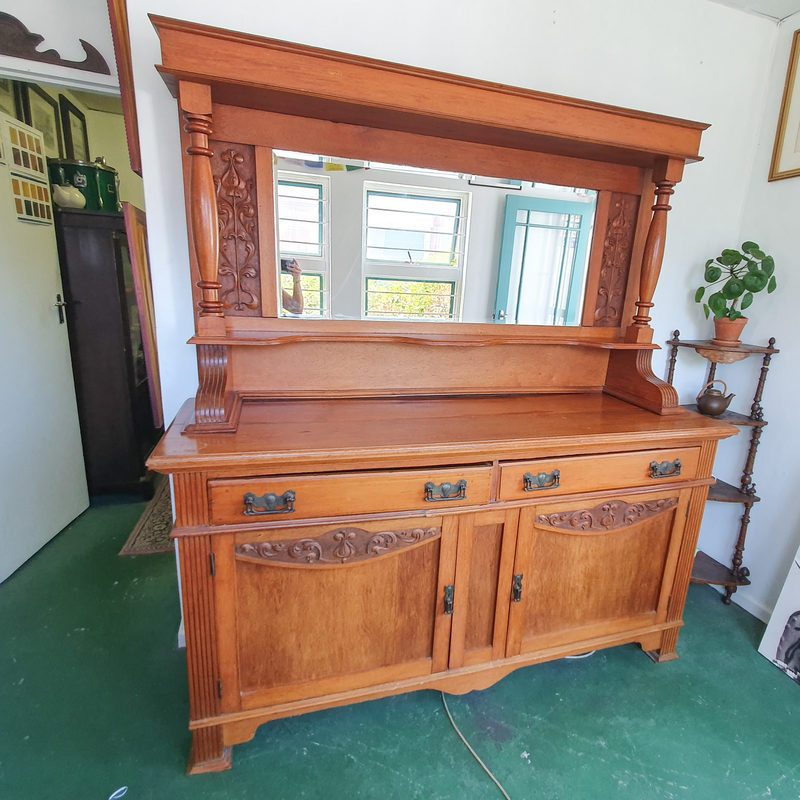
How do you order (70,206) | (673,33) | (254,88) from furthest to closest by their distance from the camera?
(70,206) → (673,33) → (254,88)

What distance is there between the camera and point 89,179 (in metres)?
2.46

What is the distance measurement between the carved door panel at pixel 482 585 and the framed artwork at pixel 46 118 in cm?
284

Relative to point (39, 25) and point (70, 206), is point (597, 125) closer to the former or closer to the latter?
point (39, 25)

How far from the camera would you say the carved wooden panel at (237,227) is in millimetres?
1390

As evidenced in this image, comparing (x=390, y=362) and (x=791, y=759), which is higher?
(x=390, y=362)

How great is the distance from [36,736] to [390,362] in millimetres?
1618

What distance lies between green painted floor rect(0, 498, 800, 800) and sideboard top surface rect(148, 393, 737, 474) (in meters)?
0.93

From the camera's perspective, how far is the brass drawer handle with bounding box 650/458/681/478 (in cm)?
155

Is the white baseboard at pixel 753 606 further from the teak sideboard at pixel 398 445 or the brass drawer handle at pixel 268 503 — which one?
the brass drawer handle at pixel 268 503

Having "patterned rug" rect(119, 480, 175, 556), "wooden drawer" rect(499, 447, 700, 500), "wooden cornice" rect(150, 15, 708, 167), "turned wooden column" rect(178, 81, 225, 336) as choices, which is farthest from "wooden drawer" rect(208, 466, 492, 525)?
"wooden cornice" rect(150, 15, 708, 167)

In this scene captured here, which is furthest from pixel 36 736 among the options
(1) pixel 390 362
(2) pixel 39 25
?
(2) pixel 39 25

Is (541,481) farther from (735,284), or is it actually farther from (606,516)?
(735,284)

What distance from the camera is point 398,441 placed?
1.27 meters

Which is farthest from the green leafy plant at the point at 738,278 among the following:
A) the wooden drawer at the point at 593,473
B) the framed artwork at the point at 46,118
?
the framed artwork at the point at 46,118
